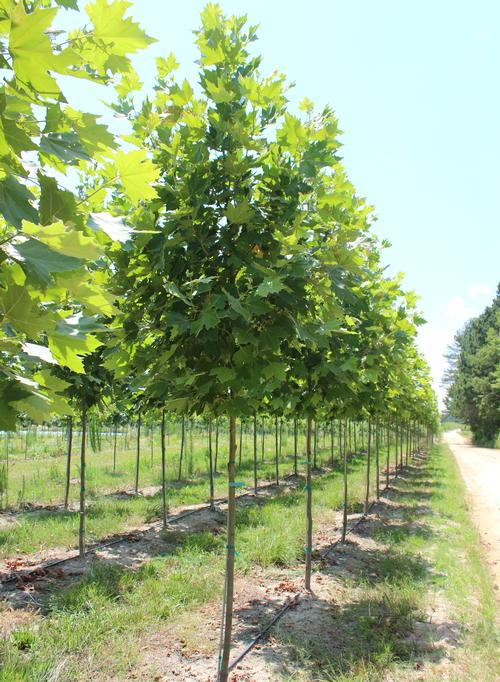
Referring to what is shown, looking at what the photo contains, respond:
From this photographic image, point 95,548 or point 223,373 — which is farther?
point 95,548

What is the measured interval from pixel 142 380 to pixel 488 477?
2249 cm

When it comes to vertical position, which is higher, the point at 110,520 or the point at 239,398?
the point at 239,398

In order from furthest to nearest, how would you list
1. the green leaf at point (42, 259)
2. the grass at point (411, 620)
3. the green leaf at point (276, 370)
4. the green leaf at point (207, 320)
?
the grass at point (411, 620), the green leaf at point (276, 370), the green leaf at point (207, 320), the green leaf at point (42, 259)

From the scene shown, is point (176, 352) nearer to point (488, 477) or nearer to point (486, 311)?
Result: point (488, 477)

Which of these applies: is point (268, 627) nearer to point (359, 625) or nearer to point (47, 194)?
point (359, 625)

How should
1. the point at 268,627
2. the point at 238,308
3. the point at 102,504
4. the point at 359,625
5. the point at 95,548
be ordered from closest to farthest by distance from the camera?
the point at 238,308, the point at 268,627, the point at 359,625, the point at 95,548, the point at 102,504

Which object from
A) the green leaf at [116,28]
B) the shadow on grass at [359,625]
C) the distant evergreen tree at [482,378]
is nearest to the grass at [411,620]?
the shadow on grass at [359,625]

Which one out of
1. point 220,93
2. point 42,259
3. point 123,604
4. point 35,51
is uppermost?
point 220,93

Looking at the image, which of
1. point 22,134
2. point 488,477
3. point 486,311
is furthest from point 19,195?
point 486,311

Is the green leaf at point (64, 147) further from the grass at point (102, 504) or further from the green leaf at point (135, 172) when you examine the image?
the grass at point (102, 504)

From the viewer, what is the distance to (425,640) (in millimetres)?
4902

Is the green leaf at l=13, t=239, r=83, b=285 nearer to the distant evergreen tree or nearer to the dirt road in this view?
the dirt road

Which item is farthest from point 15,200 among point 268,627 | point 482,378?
point 482,378

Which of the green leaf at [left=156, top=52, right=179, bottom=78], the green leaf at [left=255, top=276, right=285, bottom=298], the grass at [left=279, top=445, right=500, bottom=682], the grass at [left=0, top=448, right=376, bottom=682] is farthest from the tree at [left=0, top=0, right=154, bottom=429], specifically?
the grass at [left=279, top=445, right=500, bottom=682]
